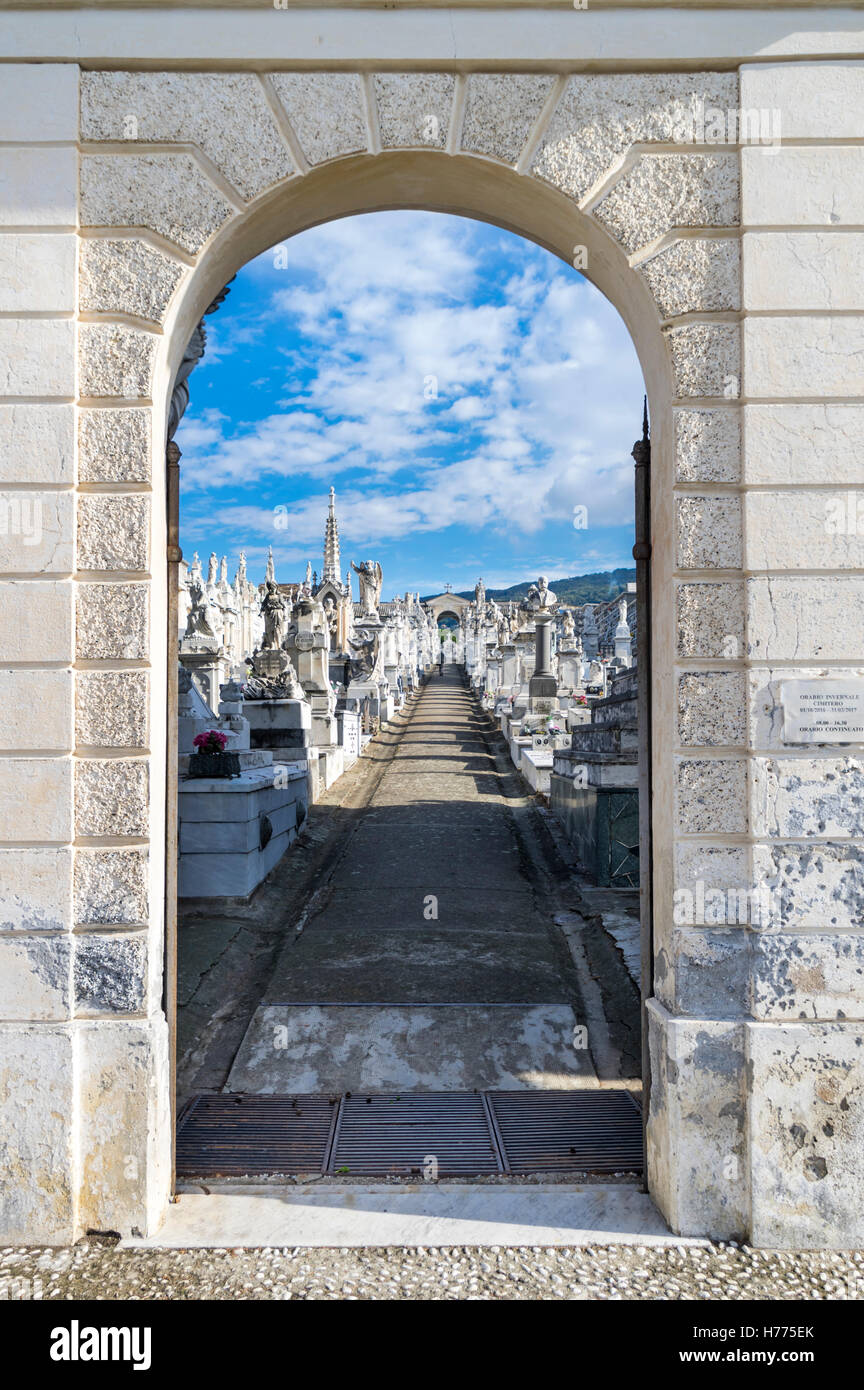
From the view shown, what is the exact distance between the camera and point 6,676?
359 cm

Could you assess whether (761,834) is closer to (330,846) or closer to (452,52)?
(452,52)

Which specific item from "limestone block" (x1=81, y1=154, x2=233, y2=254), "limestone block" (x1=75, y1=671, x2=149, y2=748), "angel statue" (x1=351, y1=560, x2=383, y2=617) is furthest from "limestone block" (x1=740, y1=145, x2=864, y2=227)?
"angel statue" (x1=351, y1=560, x2=383, y2=617)

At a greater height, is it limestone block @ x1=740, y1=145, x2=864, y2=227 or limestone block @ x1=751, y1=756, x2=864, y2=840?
limestone block @ x1=740, y1=145, x2=864, y2=227

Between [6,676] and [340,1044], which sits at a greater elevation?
[6,676]

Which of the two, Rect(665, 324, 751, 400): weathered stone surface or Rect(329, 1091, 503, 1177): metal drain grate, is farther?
Rect(329, 1091, 503, 1177): metal drain grate

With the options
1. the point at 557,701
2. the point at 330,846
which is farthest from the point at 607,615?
the point at 330,846

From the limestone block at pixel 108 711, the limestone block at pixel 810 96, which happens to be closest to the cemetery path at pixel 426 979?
the limestone block at pixel 108 711

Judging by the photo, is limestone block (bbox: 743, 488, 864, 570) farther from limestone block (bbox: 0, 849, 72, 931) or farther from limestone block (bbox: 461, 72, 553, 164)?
limestone block (bbox: 0, 849, 72, 931)

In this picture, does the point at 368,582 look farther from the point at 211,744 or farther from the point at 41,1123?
the point at 41,1123

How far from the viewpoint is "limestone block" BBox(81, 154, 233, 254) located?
12.0ft

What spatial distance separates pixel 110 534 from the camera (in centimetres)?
365

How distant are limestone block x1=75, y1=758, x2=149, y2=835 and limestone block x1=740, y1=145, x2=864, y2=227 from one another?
3824 millimetres

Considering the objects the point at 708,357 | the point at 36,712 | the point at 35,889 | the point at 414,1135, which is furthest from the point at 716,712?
the point at 35,889
